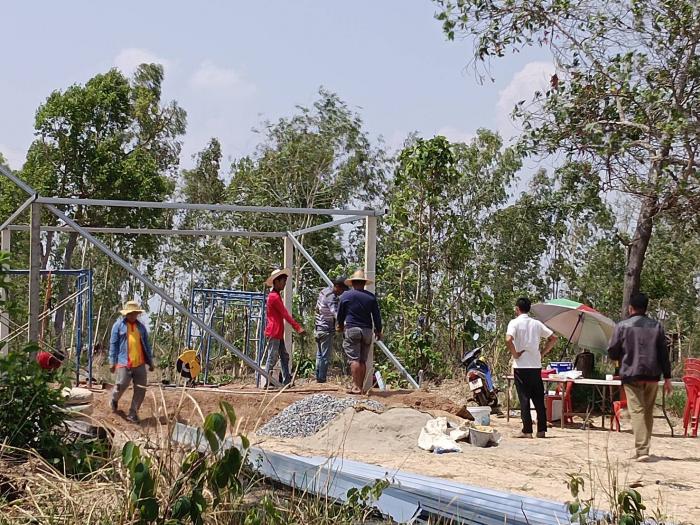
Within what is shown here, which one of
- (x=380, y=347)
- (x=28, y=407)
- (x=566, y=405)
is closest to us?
(x=28, y=407)

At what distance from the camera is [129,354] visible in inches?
418

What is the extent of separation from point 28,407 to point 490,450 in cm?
506

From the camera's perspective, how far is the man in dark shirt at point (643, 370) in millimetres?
9305

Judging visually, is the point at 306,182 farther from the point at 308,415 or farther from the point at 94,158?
the point at 308,415

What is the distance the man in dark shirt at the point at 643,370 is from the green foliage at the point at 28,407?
553cm

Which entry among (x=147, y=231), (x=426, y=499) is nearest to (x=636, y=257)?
(x=147, y=231)

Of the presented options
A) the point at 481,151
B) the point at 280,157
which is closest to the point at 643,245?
the point at 481,151

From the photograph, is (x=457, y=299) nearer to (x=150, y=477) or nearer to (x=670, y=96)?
(x=670, y=96)

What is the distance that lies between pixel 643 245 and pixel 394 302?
4558 millimetres

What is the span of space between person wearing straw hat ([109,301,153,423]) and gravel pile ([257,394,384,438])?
1454 millimetres

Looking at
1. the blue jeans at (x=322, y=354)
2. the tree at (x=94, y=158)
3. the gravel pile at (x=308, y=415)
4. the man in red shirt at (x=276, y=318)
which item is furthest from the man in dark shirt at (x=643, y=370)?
the tree at (x=94, y=158)

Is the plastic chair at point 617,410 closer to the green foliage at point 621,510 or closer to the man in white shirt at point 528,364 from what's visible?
the man in white shirt at point 528,364

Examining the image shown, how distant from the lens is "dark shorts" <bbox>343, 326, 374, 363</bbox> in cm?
1246

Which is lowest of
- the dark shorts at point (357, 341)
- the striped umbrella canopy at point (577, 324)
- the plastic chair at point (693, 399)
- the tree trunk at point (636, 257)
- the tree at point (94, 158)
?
the plastic chair at point (693, 399)
